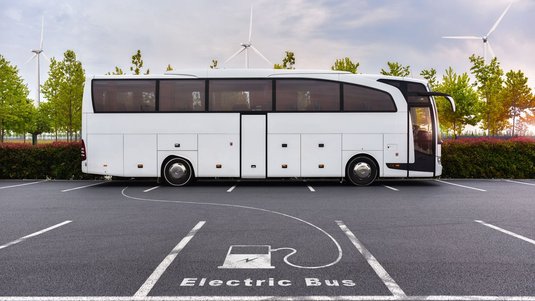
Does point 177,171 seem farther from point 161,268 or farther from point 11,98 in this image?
point 11,98

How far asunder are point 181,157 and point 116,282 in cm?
1043

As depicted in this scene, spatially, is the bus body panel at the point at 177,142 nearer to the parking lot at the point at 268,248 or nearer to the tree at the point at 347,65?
the parking lot at the point at 268,248

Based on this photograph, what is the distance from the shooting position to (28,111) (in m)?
51.4

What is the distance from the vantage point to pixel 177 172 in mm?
14609

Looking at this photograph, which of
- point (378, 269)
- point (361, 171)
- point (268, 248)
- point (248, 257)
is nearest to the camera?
point (378, 269)

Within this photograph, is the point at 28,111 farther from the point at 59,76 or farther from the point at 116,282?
the point at 116,282

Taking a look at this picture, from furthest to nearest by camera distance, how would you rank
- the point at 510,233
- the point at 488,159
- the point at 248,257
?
1. the point at 488,159
2. the point at 510,233
3. the point at 248,257

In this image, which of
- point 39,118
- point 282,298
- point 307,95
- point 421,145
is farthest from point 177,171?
point 39,118

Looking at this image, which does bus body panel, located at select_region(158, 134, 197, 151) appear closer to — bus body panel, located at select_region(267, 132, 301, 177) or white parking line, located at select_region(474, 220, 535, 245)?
bus body panel, located at select_region(267, 132, 301, 177)

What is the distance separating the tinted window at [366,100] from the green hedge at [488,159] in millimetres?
4594

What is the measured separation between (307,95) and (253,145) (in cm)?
246

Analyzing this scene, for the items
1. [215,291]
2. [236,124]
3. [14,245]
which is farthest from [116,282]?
[236,124]

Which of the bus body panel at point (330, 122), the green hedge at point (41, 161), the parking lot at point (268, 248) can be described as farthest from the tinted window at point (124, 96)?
the bus body panel at point (330, 122)

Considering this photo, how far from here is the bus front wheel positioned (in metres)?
14.6
